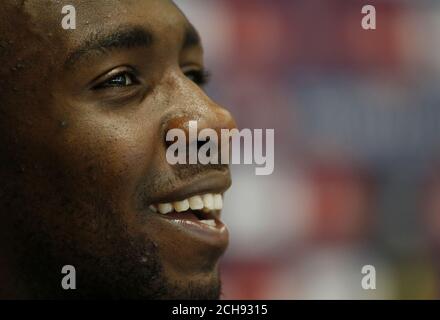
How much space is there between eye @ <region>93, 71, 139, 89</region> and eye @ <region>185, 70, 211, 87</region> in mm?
202

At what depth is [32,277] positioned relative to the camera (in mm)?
1812

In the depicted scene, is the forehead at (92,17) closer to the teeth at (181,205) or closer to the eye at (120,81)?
the eye at (120,81)

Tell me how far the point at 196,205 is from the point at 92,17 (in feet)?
1.45

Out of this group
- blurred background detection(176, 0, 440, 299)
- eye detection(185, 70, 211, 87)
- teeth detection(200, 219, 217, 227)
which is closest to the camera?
teeth detection(200, 219, 217, 227)

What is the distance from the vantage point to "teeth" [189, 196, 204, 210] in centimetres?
181

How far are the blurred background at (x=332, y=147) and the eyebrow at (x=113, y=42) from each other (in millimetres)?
2608

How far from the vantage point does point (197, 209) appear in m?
1.82

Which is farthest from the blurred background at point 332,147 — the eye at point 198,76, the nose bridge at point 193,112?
the nose bridge at point 193,112

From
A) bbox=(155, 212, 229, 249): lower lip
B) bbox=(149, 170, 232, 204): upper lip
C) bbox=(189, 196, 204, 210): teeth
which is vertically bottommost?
bbox=(155, 212, 229, 249): lower lip

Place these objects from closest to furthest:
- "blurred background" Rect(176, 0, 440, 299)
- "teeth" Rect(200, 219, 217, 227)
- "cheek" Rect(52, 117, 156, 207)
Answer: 1. "cheek" Rect(52, 117, 156, 207)
2. "teeth" Rect(200, 219, 217, 227)
3. "blurred background" Rect(176, 0, 440, 299)

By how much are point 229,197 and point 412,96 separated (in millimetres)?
1141

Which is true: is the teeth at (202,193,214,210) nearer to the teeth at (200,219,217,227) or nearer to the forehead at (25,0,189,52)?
the teeth at (200,219,217,227)

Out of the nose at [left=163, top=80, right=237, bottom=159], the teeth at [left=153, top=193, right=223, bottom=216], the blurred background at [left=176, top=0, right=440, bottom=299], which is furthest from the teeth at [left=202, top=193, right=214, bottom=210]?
the blurred background at [left=176, top=0, right=440, bottom=299]
